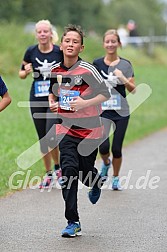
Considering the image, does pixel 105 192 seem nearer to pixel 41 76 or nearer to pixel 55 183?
pixel 55 183

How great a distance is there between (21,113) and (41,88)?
8272 millimetres

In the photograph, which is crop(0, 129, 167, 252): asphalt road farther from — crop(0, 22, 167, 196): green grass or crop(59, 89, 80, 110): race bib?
crop(59, 89, 80, 110): race bib

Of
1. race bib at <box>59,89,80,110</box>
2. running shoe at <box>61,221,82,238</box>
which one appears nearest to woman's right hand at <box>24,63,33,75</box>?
race bib at <box>59,89,80,110</box>

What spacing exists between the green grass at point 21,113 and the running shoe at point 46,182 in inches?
15.2

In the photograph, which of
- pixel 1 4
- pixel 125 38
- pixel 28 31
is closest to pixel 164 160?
pixel 28 31

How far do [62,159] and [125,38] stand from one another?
3746 cm

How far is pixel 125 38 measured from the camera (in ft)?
147

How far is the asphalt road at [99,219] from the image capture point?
23.7ft

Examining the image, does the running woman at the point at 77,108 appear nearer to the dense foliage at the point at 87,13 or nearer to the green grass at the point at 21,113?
the green grass at the point at 21,113

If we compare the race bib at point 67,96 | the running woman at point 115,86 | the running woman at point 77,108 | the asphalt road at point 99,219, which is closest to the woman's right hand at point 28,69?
the running woman at point 115,86

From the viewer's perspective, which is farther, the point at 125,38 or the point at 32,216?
the point at 125,38

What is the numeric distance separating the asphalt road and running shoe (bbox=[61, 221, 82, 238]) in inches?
2.1

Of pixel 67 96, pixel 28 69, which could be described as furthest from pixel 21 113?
pixel 67 96

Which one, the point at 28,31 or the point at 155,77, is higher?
the point at 28,31
